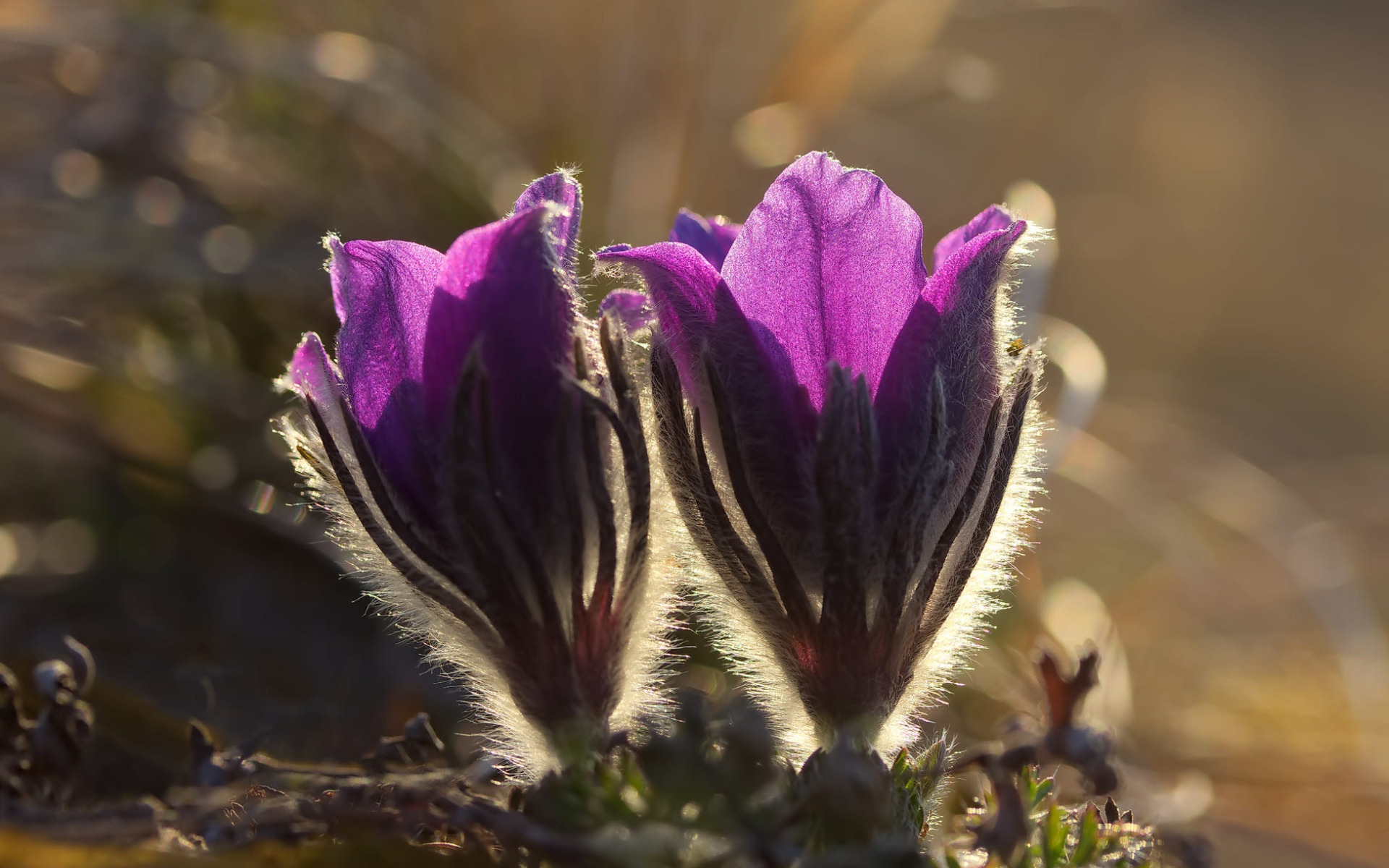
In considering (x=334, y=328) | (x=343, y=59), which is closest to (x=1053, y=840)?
(x=334, y=328)

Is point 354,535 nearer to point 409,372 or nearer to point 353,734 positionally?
point 409,372

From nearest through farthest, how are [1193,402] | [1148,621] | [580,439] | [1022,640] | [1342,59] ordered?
1. [580,439]
2. [1022,640]
3. [1148,621]
4. [1193,402]
5. [1342,59]

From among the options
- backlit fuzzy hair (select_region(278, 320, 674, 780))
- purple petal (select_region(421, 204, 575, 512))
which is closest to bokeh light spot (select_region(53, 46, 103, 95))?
backlit fuzzy hair (select_region(278, 320, 674, 780))

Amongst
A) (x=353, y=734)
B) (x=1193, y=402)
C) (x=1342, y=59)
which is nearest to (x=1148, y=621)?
(x=353, y=734)

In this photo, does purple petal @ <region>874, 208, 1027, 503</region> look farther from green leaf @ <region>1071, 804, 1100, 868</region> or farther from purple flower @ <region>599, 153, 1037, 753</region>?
green leaf @ <region>1071, 804, 1100, 868</region>

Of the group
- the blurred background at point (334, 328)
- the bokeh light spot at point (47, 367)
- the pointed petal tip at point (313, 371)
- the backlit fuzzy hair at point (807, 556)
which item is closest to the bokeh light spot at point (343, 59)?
the blurred background at point (334, 328)

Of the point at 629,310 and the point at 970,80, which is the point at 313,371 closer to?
the point at 629,310
